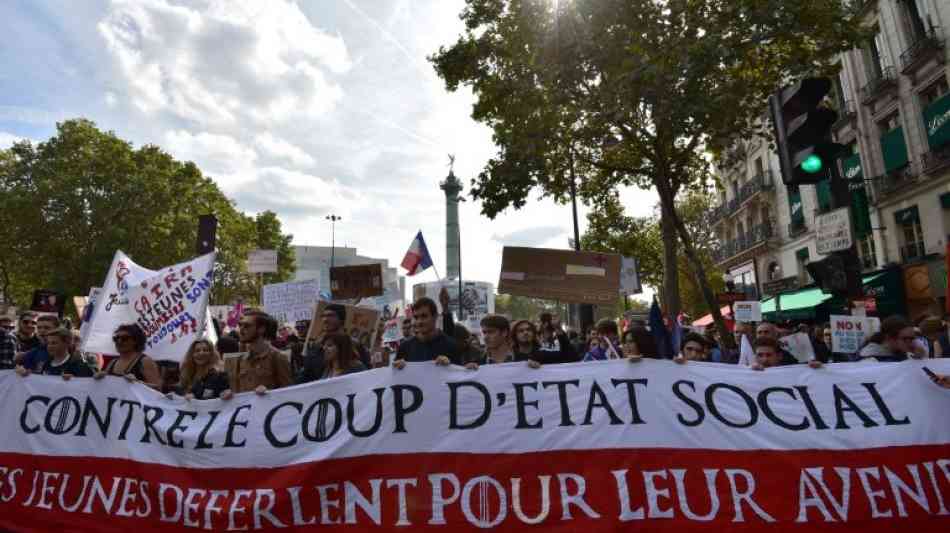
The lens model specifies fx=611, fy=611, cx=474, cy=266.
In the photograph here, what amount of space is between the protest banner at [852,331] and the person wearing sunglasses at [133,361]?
5.88 m

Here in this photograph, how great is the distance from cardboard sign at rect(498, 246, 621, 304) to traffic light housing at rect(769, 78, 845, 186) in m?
3.71

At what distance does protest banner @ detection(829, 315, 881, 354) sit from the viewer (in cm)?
525

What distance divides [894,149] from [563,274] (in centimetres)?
1725

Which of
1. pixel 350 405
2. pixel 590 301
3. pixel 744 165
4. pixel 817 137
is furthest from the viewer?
pixel 744 165

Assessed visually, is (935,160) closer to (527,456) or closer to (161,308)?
(527,456)

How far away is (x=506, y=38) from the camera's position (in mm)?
15141

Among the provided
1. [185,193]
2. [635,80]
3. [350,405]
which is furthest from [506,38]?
[185,193]

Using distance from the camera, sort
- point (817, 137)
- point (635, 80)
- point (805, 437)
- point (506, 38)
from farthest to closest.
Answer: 1. point (506, 38)
2. point (635, 80)
3. point (817, 137)
4. point (805, 437)

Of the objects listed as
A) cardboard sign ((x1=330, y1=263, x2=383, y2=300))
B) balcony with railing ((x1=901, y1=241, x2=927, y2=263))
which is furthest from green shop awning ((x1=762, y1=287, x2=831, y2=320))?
cardboard sign ((x1=330, y1=263, x2=383, y2=300))

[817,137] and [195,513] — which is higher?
[817,137]

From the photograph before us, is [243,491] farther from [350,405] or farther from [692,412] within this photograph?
[692,412]

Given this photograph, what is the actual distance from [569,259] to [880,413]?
4974 millimetres

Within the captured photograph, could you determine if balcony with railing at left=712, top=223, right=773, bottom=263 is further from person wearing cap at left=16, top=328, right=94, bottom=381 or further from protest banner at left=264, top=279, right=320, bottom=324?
person wearing cap at left=16, top=328, right=94, bottom=381

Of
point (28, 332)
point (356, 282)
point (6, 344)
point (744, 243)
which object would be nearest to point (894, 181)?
point (744, 243)
